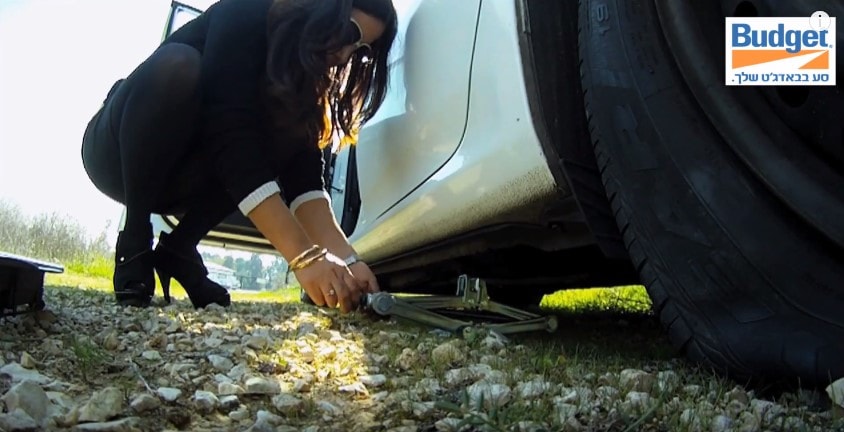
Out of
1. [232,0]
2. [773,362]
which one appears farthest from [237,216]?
[773,362]

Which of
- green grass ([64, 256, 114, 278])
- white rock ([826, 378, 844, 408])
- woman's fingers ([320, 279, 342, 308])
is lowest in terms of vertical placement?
green grass ([64, 256, 114, 278])

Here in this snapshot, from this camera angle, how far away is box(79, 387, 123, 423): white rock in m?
0.70

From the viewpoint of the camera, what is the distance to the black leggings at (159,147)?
1742 millimetres

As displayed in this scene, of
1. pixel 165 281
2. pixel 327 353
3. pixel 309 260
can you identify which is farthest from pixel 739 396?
pixel 165 281

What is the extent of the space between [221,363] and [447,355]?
0.34 m

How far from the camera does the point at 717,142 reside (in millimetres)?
944

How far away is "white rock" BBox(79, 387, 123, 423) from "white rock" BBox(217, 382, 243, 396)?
4.9 inches

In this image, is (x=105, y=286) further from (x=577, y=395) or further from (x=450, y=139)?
(x=577, y=395)

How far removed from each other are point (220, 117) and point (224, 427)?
97 cm

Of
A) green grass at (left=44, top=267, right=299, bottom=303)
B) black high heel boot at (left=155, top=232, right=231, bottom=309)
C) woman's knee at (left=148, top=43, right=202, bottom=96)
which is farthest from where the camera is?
green grass at (left=44, top=267, right=299, bottom=303)

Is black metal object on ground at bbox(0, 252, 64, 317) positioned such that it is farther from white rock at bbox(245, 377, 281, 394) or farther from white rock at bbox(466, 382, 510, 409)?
white rock at bbox(466, 382, 510, 409)

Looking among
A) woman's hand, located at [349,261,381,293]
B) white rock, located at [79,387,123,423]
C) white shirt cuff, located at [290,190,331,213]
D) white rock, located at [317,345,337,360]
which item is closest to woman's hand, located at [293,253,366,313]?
woman's hand, located at [349,261,381,293]

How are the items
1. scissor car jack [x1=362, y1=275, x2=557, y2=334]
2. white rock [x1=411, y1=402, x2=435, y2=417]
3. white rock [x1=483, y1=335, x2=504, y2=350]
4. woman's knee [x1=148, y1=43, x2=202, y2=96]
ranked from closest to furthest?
white rock [x1=411, y1=402, x2=435, y2=417] → white rock [x1=483, y1=335, x2=504, y2=350] → scissor car jack [x1=362, y1=275, x2=557, y2=334] → woman's knee [x1=148, y1=43, x2=202, y2=96]

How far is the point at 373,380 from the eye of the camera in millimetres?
963
